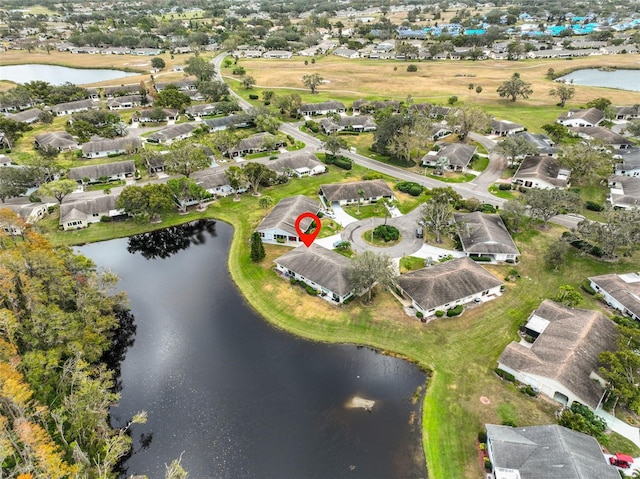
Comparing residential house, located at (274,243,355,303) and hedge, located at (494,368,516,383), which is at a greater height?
residential house, located at (274,243,355,303)

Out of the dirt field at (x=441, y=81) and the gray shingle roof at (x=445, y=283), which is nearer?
the gray shingle roof at (x=445, y=283)

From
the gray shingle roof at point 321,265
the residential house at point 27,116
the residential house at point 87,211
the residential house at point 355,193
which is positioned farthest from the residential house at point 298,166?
the residential house at point 27,116

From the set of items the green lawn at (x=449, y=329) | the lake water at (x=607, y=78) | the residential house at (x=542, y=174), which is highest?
the lake water at (x=607, y=78)

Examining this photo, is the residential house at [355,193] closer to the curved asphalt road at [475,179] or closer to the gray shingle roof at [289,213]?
the gray shingle roof at [289,213]

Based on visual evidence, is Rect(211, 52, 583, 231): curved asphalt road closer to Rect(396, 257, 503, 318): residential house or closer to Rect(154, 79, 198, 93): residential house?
Rect(396, 257, 503, 318): residential house

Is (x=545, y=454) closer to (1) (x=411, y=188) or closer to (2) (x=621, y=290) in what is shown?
(2) (x=621, y=290)

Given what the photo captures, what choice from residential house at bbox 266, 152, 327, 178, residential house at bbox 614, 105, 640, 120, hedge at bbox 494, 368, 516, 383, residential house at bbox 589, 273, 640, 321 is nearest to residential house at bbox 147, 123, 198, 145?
residential house at bbox 266, 152, 327, 178
